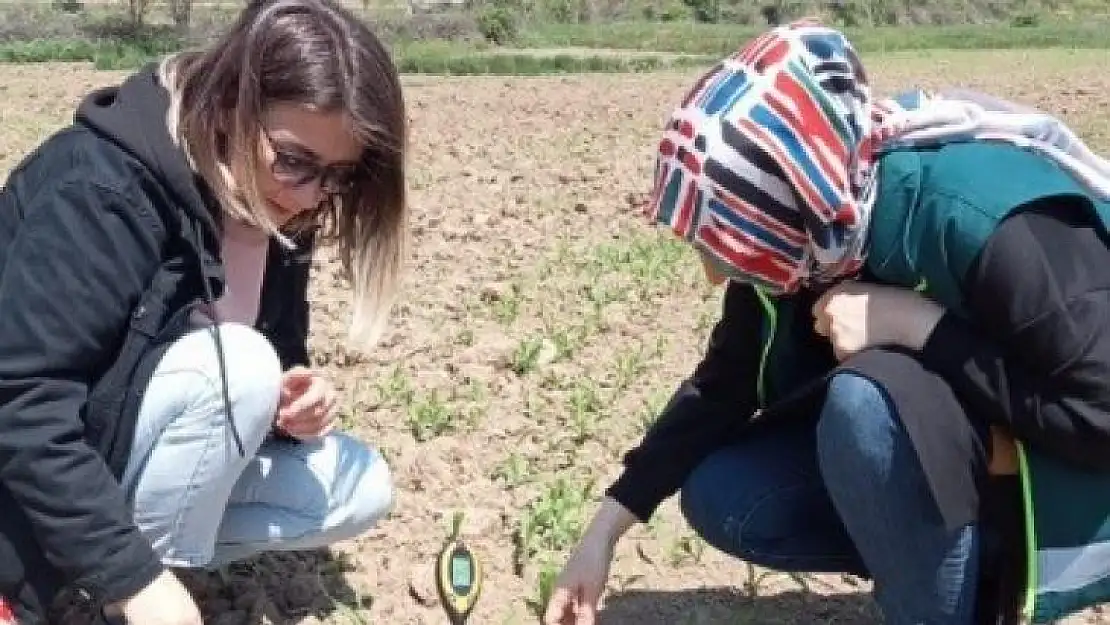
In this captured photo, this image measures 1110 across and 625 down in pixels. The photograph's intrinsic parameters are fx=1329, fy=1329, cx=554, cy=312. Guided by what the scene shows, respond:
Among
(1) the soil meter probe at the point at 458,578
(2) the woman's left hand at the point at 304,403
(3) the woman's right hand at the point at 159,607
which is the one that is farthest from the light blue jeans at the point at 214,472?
(1) the soil meter probe at the point at 458,578

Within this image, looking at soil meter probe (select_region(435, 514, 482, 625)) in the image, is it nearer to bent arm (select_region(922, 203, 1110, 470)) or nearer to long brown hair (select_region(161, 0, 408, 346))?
long brown hair (select_region(161, 0, 408, 346))

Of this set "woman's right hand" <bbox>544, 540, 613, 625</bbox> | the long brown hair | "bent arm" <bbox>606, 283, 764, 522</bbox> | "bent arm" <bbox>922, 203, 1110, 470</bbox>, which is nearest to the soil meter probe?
"woman's right hand" <bbox>544, 540, 613, 625</bbox>

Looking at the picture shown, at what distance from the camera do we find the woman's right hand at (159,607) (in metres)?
2.03

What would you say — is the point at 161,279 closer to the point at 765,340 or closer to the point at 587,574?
the point at 587,574

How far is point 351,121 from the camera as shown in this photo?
6.98ft

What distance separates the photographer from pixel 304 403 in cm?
241

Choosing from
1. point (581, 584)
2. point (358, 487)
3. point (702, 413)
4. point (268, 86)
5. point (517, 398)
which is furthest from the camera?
point (517, 398)

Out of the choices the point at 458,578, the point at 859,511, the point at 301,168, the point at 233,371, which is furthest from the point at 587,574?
the point at 301,168

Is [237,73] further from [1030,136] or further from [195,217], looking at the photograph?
[1030,136]

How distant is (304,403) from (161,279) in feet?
1.32

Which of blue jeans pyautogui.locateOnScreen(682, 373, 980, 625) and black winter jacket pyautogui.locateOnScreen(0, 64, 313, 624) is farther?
blue jeans pyautogui.locateOnScreen(682, 373, 980, 625)

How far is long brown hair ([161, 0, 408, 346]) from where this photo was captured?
2.10 meters

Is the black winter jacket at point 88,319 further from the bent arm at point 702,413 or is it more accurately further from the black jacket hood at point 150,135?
the bent arm at point 702,413

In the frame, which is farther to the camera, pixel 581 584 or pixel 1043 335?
pixel 581 584
